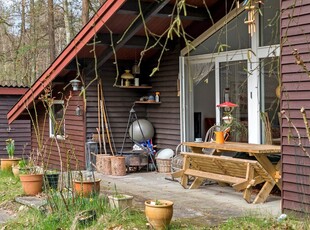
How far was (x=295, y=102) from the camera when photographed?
16.5ft

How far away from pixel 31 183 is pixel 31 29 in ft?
46.3

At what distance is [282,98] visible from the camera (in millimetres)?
5152

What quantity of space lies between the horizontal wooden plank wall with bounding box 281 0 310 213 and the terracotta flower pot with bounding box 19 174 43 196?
3.41 meters

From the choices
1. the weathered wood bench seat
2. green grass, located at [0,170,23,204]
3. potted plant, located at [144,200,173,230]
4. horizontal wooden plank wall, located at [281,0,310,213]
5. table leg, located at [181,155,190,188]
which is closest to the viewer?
potted plant, located at [144,200,173,230]

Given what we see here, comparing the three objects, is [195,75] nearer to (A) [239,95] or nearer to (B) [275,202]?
(A) [239,95]

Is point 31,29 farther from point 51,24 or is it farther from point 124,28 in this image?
point 124,28

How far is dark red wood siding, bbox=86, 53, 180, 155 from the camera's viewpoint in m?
9.21

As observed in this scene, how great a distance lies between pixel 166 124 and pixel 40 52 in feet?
43.9

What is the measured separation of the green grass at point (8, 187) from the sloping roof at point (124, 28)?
146 cm

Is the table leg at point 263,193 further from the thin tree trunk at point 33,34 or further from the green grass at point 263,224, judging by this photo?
the thin tree trunk at point 33,34

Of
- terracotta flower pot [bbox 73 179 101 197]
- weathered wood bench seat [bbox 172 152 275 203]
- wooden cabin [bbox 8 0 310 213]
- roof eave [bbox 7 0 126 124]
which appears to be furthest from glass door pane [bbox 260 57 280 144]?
terracotta flower pot [bbox 73 179 101 197]

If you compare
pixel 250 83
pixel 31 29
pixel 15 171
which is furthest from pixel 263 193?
pixel 31 29

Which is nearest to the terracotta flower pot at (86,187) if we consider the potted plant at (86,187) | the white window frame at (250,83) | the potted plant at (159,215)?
the potted plant at (86,187)

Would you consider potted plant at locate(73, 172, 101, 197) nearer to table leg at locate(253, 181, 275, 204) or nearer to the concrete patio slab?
the concrete patio slab
